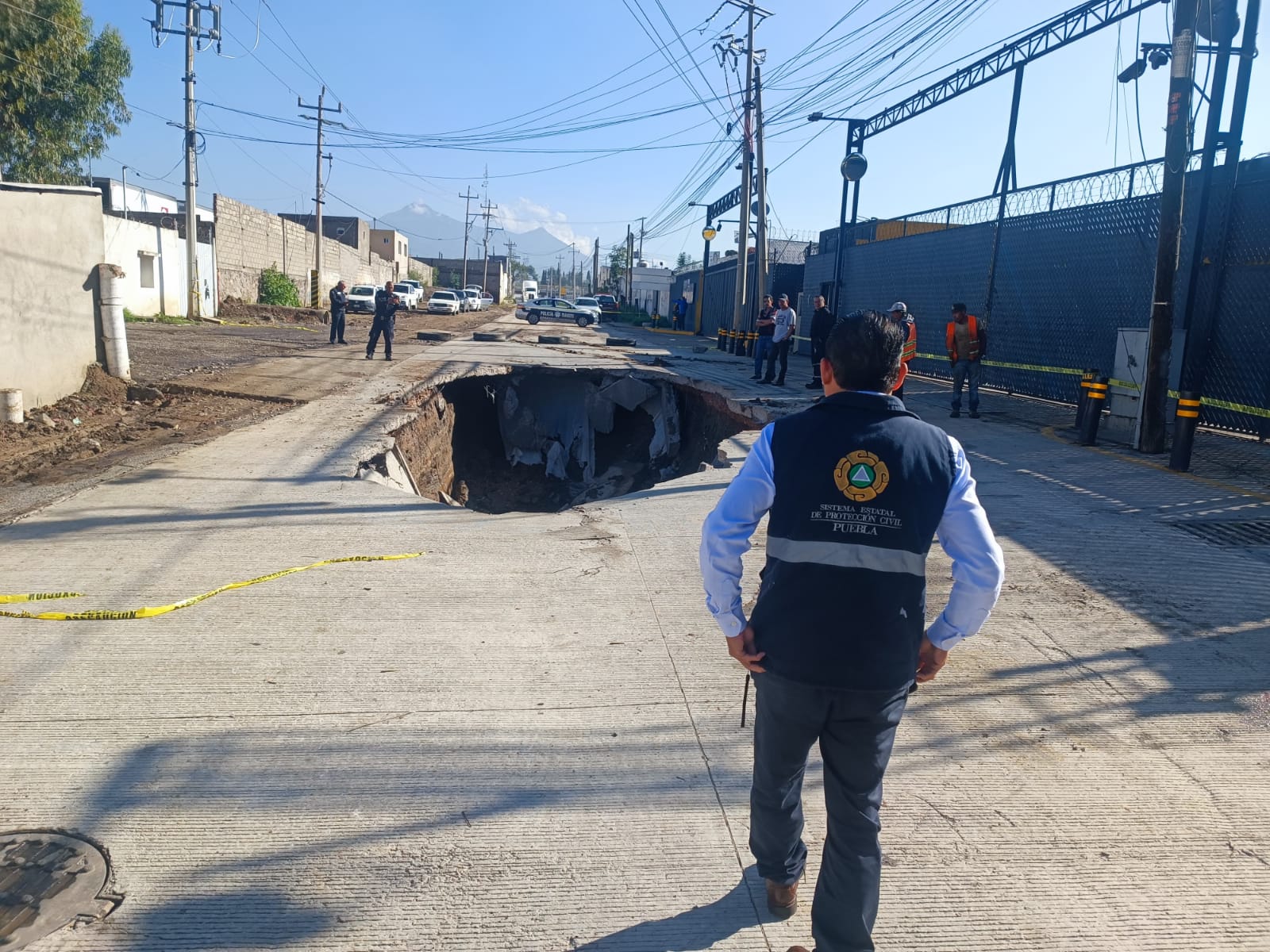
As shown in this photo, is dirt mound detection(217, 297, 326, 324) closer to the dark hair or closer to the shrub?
the shrub

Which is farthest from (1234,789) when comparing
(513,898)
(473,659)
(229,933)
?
(229,933)

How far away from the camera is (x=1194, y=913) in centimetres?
282

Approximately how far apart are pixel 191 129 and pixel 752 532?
3508cm

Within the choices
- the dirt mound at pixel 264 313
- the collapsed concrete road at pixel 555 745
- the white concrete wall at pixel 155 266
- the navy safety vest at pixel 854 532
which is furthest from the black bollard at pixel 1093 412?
the dirt mound at pixel 264 313

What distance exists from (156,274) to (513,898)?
33.9 m

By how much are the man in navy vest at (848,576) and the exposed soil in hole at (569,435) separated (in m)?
14.2

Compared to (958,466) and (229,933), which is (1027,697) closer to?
(958,466)

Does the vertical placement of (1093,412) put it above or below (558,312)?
below

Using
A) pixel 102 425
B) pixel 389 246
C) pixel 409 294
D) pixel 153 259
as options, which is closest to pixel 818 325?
pixel 102 425

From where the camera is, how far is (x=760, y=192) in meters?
26.3

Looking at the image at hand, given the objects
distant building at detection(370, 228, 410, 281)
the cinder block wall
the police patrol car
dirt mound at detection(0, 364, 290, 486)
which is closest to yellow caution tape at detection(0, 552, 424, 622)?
dirt mound at detection(0, 364, 290, 486)

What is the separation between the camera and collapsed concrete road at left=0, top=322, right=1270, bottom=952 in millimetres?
2789

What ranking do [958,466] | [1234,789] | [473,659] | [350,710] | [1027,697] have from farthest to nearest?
[473,659] < [1027,697] < [350,710] < [1234,789] < [958,466]

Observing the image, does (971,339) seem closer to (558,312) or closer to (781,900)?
(781,900)
